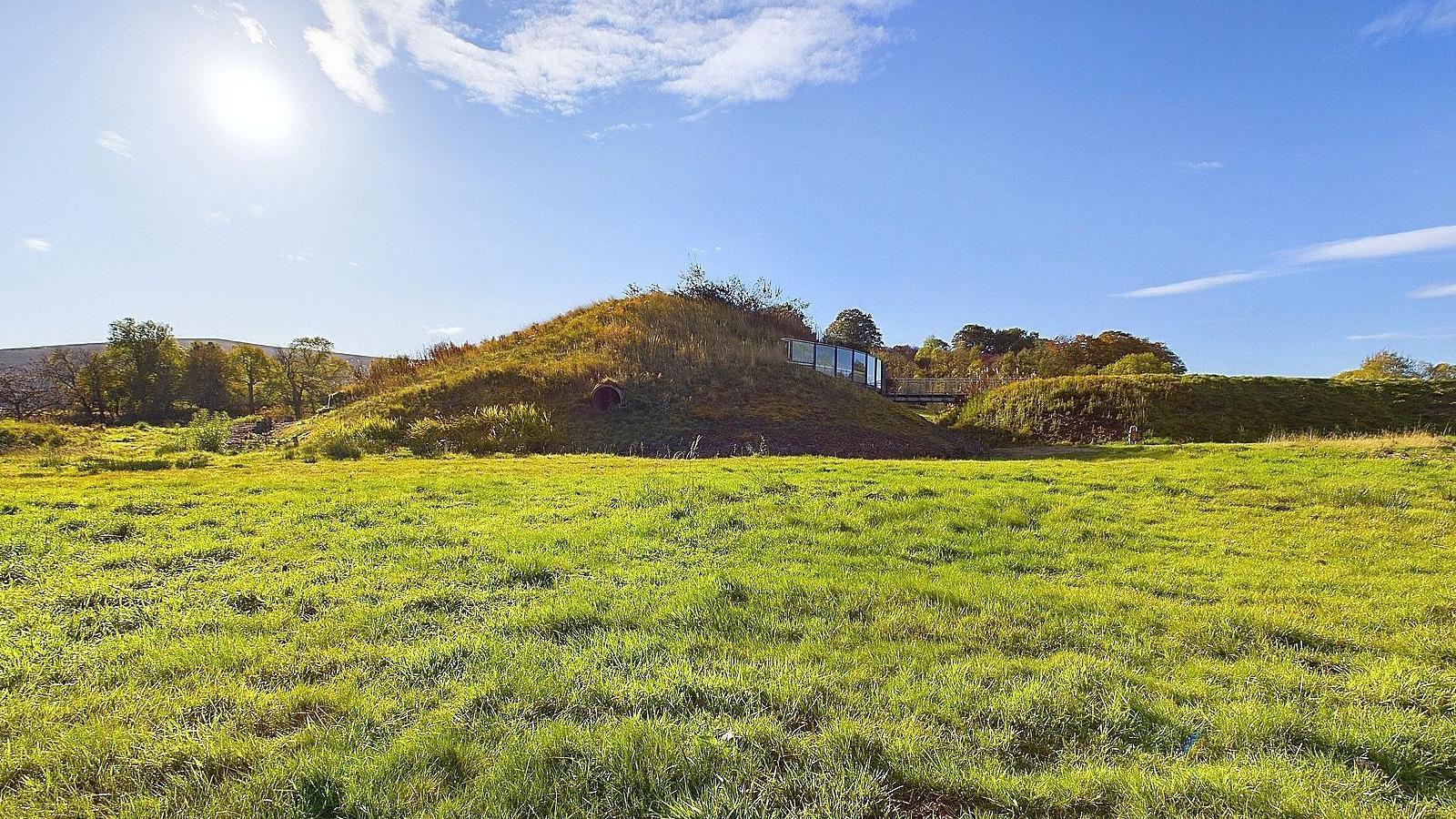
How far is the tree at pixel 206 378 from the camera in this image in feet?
98.8

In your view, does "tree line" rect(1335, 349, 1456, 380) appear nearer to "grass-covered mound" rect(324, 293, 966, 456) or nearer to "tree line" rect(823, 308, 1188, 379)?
"tree line" rect(823, 308, 1188, 379)

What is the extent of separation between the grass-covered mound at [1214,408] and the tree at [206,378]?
37839 mm

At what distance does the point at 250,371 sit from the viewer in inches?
1302

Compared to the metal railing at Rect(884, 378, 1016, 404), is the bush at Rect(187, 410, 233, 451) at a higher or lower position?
lower

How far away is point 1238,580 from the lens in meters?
4.86

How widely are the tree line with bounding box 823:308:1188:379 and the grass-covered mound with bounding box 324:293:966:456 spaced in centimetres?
951

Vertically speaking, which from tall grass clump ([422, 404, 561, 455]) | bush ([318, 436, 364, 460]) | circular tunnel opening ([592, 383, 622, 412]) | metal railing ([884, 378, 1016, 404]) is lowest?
bush ([318, 436, 364, 460])

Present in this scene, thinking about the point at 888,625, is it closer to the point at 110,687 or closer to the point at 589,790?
the point at 589,790

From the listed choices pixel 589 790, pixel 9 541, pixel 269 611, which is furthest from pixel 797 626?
pixel 9 541

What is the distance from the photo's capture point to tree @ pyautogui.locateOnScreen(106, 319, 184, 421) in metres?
27.9

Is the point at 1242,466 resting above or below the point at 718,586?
above

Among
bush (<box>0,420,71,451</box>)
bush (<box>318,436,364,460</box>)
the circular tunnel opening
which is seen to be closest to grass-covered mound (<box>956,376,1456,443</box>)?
the circular tunnel opening

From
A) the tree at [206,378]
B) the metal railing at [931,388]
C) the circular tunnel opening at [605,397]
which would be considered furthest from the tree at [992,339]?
the tree at [206,378]

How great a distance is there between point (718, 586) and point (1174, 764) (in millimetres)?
2824
